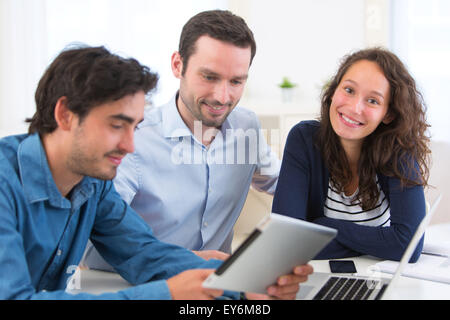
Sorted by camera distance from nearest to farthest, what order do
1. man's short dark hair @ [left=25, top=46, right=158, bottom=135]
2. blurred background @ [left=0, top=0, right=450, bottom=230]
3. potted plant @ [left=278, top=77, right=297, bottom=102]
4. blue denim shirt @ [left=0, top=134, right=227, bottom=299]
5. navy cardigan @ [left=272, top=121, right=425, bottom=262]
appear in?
blue denim shirt @ [left=0, top=134, right=227, bottom=299]
man's short dark hair @ [left=25, top=46, right=158, bottom=135]
navy cardigan @ [left=272, top=121, right=425, bottom=262]
blurred background @ [left=0, top=0, right=450, bottom=230]
potted plant @ [left=278, top=77, right=297, bottom=102]

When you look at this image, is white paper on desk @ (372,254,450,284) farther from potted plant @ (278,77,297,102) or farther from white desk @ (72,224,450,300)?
potted plant @ (278,77,297,102)

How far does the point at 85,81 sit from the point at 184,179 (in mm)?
703

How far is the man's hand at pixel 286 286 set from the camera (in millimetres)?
1113

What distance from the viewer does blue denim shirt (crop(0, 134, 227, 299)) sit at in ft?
3.36

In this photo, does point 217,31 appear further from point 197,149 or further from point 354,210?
point 354,210

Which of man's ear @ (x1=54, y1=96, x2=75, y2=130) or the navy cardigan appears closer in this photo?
man's ear @ (x1=54, y1=96, x2=75, y2=130)

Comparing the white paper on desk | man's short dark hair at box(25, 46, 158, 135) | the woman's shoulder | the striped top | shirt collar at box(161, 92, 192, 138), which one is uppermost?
man's short dark hair at box(25, 46, 158, 135)

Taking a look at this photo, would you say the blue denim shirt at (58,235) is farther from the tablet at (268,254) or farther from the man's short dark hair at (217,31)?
the man's short dark hair at (217,31)

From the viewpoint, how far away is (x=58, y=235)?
1.22m

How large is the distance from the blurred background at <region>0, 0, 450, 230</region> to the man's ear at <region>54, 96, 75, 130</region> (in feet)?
8.14

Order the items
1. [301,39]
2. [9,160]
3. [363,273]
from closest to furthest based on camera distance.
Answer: [9,160] < [363,273] < [301,39]

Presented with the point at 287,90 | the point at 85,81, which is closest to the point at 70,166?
the point at 85,81

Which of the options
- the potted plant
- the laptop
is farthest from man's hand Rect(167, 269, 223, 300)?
the potted plant
